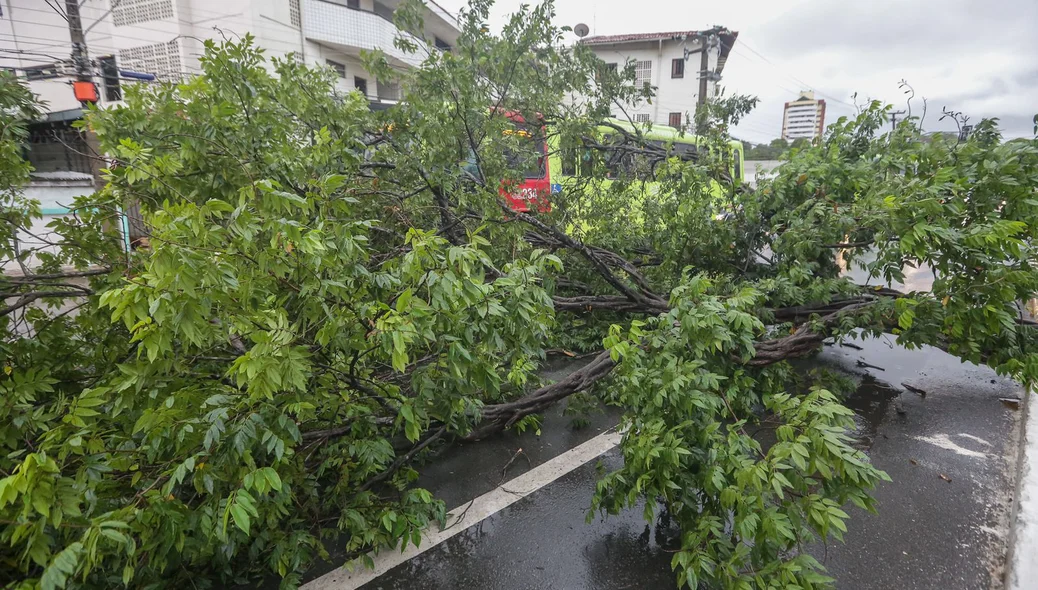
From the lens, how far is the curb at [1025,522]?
2.45 meters

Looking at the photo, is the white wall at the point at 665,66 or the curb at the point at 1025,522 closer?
the curb at the point at 1025,522

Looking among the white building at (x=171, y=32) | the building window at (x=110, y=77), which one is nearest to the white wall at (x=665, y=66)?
the white building at (x=171, y=32)

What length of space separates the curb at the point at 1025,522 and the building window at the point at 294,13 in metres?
17.8

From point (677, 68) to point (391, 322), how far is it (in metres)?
27.9

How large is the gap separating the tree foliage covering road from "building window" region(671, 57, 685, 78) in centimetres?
2317

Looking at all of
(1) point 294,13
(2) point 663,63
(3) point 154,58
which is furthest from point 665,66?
(3) point 154,58

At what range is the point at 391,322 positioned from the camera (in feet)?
6.21

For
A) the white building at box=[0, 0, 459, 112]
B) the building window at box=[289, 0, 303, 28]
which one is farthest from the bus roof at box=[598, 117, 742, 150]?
the building window at box=[289, 0, 303, 28]

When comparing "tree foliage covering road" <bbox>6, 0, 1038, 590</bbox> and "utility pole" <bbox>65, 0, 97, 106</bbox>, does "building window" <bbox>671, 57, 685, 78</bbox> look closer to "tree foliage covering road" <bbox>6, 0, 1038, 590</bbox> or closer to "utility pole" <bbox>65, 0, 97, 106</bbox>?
"tree foliage covering road" <bbox>6, 0, 1038, 590</bbox>

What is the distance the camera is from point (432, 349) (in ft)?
8.50

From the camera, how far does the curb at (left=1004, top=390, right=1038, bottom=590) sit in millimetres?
2451

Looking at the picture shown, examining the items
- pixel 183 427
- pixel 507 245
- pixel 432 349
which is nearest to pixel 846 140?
pixel 507 245

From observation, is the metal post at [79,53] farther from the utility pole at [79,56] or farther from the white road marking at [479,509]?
the white road marking at [479,509]

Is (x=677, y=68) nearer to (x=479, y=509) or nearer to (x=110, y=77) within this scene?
(x=110, y=77)
